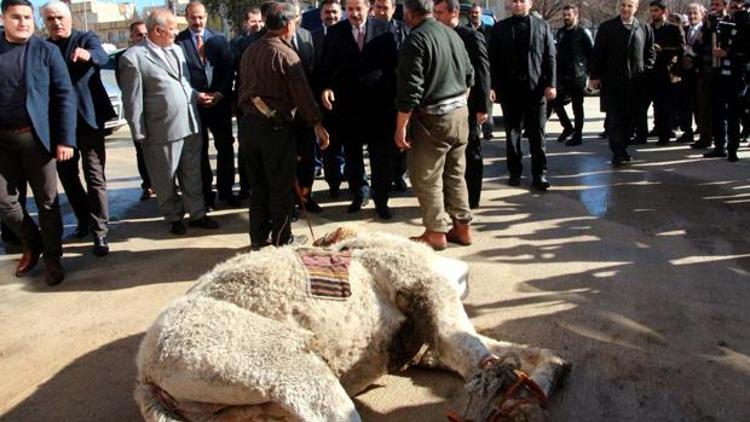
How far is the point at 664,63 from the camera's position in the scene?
9930 millimetres

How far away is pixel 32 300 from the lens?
4801 millimetres

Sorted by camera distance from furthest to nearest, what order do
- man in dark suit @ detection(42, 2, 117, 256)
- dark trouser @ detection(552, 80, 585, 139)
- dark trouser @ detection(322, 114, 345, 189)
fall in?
1. dark trouser @ detection(552, 80, 585, 139)
2. dark trouser @ detection(322, 114, 345, 189)
3. man in dark suit @ detection(42, 2, 117, 256)

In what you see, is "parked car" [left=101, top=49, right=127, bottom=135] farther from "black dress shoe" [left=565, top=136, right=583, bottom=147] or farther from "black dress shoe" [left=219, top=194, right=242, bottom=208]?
"black dress shoe" [left=565, top=136, right=583, bottom=147]

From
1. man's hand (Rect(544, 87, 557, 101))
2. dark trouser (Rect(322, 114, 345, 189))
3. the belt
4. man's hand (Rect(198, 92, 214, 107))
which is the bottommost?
dark trouser (Rect(322, 114, 345, 189))

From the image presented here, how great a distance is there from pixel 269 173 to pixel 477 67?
7.60 feet

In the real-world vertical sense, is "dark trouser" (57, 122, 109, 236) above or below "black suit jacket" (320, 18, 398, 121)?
below

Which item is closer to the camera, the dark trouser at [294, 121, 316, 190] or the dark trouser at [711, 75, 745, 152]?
the dark trouser at [294, 121, 316, 190]

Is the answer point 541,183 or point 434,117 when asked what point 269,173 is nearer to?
point 434,117

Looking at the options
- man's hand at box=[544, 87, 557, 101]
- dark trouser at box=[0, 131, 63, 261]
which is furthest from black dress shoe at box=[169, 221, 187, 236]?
man's hand at box=[544, 87, 557, 101]

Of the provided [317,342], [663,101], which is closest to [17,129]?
[317,342]

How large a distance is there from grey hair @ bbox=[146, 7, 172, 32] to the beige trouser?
2.56 m

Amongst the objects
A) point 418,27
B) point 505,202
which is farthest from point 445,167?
point 505,202

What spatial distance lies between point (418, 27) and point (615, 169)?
4375 mm

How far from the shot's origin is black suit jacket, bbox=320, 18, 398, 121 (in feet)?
20.5
